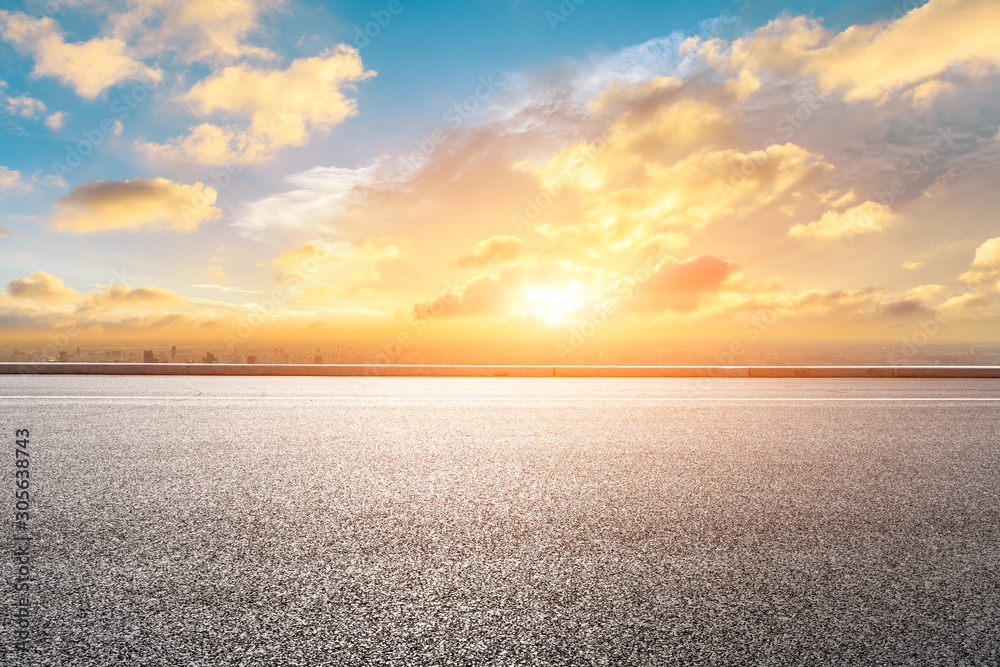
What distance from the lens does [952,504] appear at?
406 cm

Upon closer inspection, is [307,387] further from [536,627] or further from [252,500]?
[536,627]

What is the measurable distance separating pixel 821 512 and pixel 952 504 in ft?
3.57

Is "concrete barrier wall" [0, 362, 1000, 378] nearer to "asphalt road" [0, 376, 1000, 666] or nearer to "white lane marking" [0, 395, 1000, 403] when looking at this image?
"white lane marking" [0, 395, 1000, 403]

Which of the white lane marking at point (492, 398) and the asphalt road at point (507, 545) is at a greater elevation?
the white lane marking at point (492, 398)

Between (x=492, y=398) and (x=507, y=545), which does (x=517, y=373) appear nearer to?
(x=492, y=398)

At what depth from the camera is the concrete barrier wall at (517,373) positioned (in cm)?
1534

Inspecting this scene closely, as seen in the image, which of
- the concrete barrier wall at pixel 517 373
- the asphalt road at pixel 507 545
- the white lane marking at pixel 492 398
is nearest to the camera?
the asphalt road at pixel 507 545

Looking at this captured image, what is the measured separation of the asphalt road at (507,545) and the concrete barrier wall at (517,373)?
8.31 meters

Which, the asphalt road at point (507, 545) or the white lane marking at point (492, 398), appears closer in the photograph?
the asphalt road at point (507, 545)

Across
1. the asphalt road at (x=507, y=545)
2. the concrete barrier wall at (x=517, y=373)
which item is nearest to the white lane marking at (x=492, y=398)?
the asphalt road at (x=507, y=545)

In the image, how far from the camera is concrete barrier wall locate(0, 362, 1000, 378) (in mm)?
15344

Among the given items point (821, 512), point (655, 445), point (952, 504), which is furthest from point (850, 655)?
point (655, 445)

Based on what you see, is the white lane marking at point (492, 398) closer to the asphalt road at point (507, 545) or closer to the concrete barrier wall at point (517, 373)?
the asphalt road at point (507, 545)

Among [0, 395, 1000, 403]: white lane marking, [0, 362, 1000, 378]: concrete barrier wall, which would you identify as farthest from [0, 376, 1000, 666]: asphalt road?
[0, 362, 1000, 378]: concrete barrier wall
